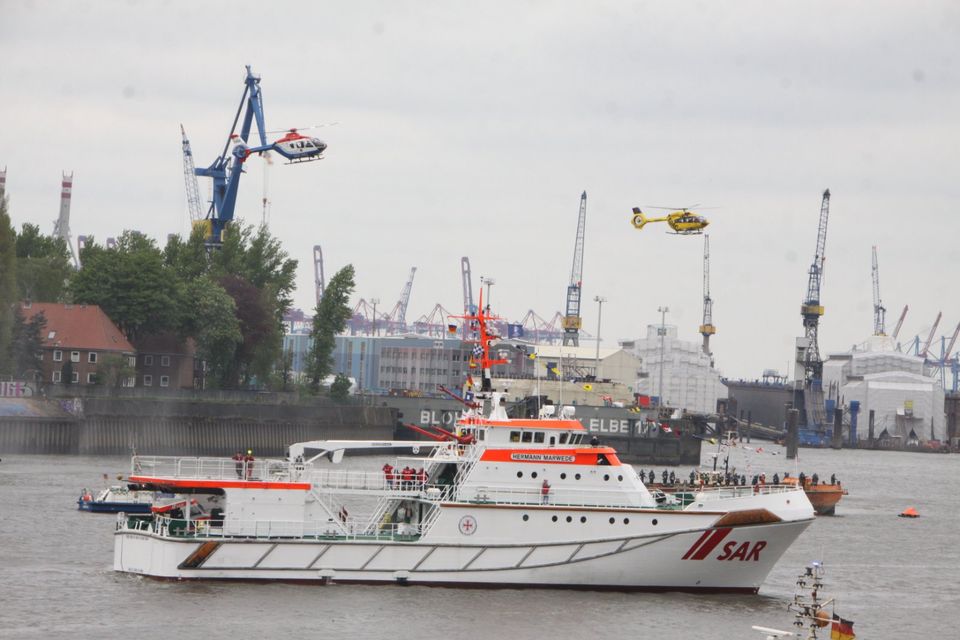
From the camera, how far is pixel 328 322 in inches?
4313

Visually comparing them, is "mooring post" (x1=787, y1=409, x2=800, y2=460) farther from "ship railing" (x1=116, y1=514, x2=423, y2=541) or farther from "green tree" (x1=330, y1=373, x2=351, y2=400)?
"ship railing" (x1=116, y1=514, x2=423, y2=541)

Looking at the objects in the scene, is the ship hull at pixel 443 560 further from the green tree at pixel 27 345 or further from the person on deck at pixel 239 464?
the green tree at pixel 27 345

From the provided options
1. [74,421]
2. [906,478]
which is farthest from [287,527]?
[906,478]

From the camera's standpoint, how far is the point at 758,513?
37.5 metres

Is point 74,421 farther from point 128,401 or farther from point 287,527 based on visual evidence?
point 287,527

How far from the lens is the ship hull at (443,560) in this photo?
3609 centimetres

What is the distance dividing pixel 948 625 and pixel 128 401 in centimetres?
6013

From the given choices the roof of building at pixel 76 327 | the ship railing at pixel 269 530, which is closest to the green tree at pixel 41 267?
the roof of building at pixel 76 327

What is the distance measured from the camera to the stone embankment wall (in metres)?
82.6

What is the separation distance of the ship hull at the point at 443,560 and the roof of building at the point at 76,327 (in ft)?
201

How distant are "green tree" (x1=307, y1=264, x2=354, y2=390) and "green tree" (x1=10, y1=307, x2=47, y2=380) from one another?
20272 millimetres

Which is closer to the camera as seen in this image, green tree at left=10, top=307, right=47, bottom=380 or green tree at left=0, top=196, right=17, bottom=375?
green tree at left=0, top=196, right=17, bottom=375

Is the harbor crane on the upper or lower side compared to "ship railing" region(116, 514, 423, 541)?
upper

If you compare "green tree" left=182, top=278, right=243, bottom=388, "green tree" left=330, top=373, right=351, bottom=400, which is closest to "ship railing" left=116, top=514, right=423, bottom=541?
"green tree" left=182, top=278, right=243, bottom=388
